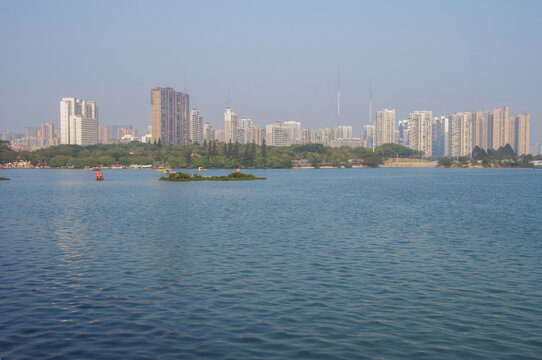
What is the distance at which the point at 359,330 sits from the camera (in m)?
11.0

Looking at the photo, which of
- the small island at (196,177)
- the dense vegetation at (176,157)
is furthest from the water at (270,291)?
the dense vegetation at (176,157)

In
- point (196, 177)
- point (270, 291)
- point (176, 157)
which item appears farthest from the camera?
point (176, 157)

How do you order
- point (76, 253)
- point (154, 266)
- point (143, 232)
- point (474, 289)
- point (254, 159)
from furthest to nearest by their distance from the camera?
point (254, 159), point (143, 232), point (76, 253), point (154, 266), point (474, 289)

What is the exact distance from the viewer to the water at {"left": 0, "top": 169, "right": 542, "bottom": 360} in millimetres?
10117

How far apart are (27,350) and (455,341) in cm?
918

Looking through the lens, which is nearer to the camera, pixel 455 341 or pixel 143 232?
pixel 455 341

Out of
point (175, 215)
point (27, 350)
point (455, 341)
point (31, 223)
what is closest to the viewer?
point (27, 350)

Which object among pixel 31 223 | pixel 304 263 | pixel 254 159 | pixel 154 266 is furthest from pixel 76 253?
pixel 254 159

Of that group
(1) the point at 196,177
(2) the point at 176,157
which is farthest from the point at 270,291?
(2) the point at 176,157

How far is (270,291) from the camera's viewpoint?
1412 centimetres

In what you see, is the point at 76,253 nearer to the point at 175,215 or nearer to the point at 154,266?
the point at 154,266

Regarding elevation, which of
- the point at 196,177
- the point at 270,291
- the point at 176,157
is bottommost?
the point at 270,291

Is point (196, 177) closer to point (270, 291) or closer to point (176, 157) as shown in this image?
point (270, 291)

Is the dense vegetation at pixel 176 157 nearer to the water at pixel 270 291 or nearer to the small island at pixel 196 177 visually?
the small island at pixel 196 177
